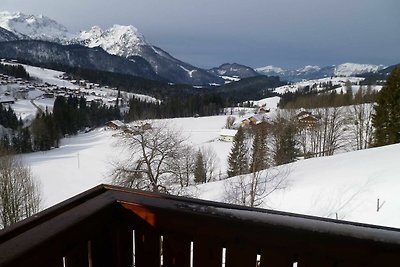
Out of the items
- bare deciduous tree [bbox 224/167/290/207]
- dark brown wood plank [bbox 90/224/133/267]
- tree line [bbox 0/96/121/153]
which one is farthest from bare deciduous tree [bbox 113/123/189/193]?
tree line [bbox 0/96/121/153]

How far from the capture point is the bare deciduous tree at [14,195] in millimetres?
19453

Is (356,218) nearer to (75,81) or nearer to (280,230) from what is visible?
(280,230)

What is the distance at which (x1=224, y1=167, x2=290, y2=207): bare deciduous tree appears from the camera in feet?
49.6

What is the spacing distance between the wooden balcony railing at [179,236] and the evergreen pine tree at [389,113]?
29621 millimetres

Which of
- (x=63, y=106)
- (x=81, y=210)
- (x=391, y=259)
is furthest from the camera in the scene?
(x=63, y=106)

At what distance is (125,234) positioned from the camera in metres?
1.69

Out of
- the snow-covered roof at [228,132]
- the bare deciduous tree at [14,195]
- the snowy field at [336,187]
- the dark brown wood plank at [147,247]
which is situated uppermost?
the dark brown wood plank at [147,247]

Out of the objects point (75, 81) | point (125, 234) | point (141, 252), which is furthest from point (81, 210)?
point (75, 81)

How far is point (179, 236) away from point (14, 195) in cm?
2263

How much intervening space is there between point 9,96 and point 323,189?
108 m

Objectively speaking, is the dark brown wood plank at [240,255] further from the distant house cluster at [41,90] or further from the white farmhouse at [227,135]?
the distant house cluster at [41,90]

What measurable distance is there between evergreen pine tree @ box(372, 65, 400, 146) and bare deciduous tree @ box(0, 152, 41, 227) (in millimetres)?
28167

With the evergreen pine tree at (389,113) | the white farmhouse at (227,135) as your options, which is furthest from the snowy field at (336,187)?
the white farmhouse at (227,135)

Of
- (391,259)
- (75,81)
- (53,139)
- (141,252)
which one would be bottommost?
(53,139)
